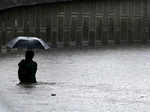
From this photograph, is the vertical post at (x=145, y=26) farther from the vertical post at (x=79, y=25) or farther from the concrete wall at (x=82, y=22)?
the vertical post at (x=79, y=25)

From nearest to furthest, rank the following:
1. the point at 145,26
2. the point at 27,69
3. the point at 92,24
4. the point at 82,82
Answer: the point at 27,69, the point at 82,82, the point at 92,24, the point at 145,26

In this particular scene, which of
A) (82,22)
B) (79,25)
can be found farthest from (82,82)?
(82,22)

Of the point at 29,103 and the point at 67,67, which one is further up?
the point at 29,103

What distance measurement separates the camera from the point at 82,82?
1883 centimetres

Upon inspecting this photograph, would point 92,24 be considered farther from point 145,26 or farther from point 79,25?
point 145,26

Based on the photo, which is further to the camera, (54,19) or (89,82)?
(54,19)

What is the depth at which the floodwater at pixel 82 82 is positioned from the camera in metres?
14.3

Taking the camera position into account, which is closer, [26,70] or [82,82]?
[26,70]

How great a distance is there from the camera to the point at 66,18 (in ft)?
102

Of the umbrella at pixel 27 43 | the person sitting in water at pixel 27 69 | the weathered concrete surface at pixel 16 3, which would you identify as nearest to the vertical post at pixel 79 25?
the weathered concrete surface at pixel 16 3

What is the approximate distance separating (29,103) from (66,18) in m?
16.9

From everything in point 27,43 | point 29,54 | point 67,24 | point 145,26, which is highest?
point 27,43

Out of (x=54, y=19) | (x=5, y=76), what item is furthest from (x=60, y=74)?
(x=54, y=19)

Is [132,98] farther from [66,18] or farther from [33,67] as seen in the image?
[66,18]
